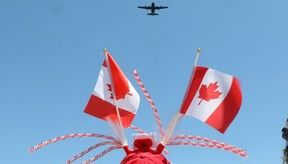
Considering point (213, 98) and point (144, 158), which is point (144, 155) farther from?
point (213, 98)

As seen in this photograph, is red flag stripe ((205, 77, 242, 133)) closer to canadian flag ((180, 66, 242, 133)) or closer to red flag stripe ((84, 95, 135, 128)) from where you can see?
canadian flag ((180, 66, 242, 133))

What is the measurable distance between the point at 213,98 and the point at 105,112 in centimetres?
128

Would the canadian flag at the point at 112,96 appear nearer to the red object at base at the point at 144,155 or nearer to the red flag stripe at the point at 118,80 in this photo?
the red flag stripe at the point at 118,80

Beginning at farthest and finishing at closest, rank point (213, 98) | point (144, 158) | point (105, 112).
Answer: point (105, 112) → point (213, 98) → point (144, 158)

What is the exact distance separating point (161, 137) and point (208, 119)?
2.22 ft

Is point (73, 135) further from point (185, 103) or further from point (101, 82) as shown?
point (185, 103)

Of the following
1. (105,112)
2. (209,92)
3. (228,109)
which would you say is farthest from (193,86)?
(105,112)

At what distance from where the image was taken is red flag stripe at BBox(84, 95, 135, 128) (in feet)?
23.8

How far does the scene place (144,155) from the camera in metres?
6.80

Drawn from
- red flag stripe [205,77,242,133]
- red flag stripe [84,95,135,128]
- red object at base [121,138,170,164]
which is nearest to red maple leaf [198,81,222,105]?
red flag stripe [205,77,242,133]

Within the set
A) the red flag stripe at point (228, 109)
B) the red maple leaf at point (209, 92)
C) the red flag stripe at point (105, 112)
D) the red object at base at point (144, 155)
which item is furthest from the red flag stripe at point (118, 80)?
the red flag stripe at point (228, 109)

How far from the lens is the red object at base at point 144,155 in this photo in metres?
6.70

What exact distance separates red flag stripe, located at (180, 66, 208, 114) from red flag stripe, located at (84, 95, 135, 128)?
0.69 m

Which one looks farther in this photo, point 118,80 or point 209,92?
point 118,80
